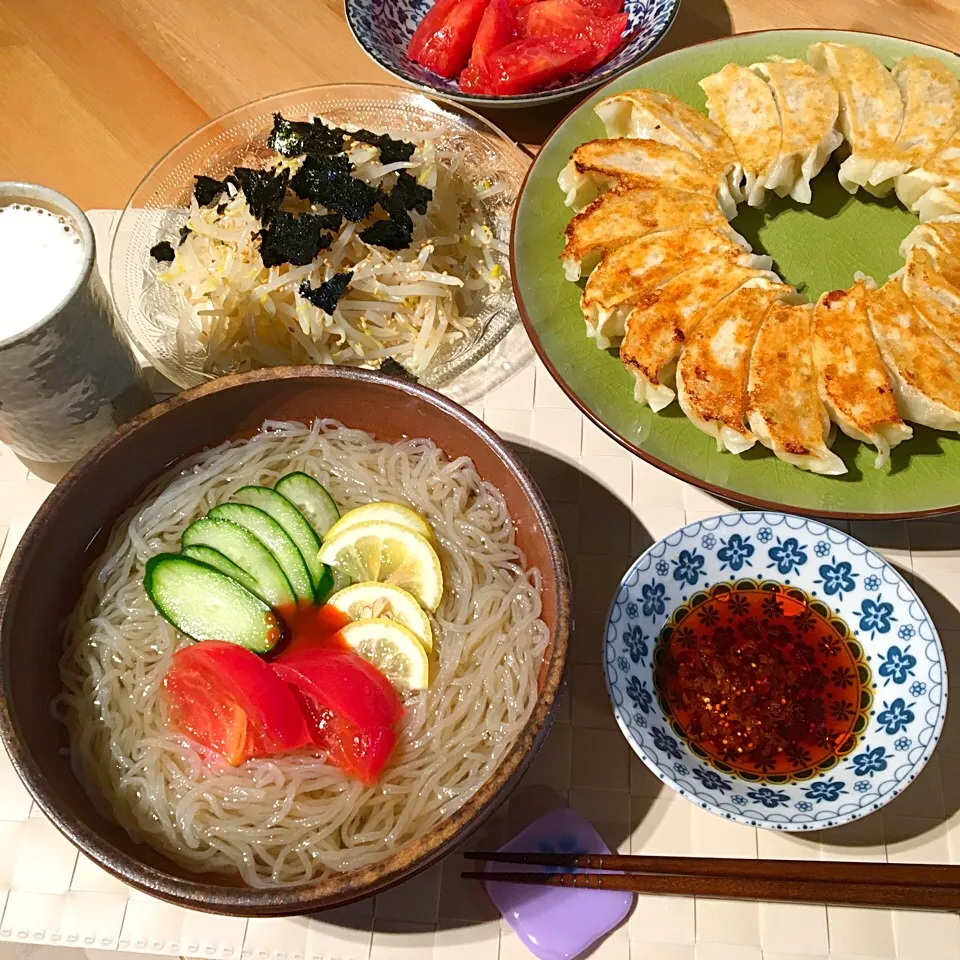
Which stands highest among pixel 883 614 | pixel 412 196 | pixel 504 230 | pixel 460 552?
pixel 412 196

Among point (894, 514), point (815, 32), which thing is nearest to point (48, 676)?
point (894, 514)

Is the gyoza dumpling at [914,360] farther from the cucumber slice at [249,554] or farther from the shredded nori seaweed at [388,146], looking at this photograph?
the cucumber slice at [249,554]

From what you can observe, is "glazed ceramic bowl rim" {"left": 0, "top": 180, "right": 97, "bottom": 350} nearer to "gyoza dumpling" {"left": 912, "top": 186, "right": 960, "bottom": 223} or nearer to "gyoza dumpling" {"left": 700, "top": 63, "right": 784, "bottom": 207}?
"gyoza dumpling" {"left": 700, "top": 63, "right": 784, "bottom": 207}

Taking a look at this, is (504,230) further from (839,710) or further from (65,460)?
(839,710)

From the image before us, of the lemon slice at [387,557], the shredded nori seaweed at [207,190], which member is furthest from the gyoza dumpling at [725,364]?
the shredded nori seaweed at [207,190]

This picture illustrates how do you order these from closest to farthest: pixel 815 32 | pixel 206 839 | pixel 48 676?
pixel 206 839 < pixel 48 676 < pixel 815 32

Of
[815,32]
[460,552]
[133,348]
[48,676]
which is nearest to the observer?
[48,676]

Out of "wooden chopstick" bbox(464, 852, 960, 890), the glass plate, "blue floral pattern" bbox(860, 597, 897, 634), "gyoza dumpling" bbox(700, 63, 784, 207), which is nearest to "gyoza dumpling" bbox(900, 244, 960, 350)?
"gyoza dumpling" bbox(700, 63, 784, 207)
